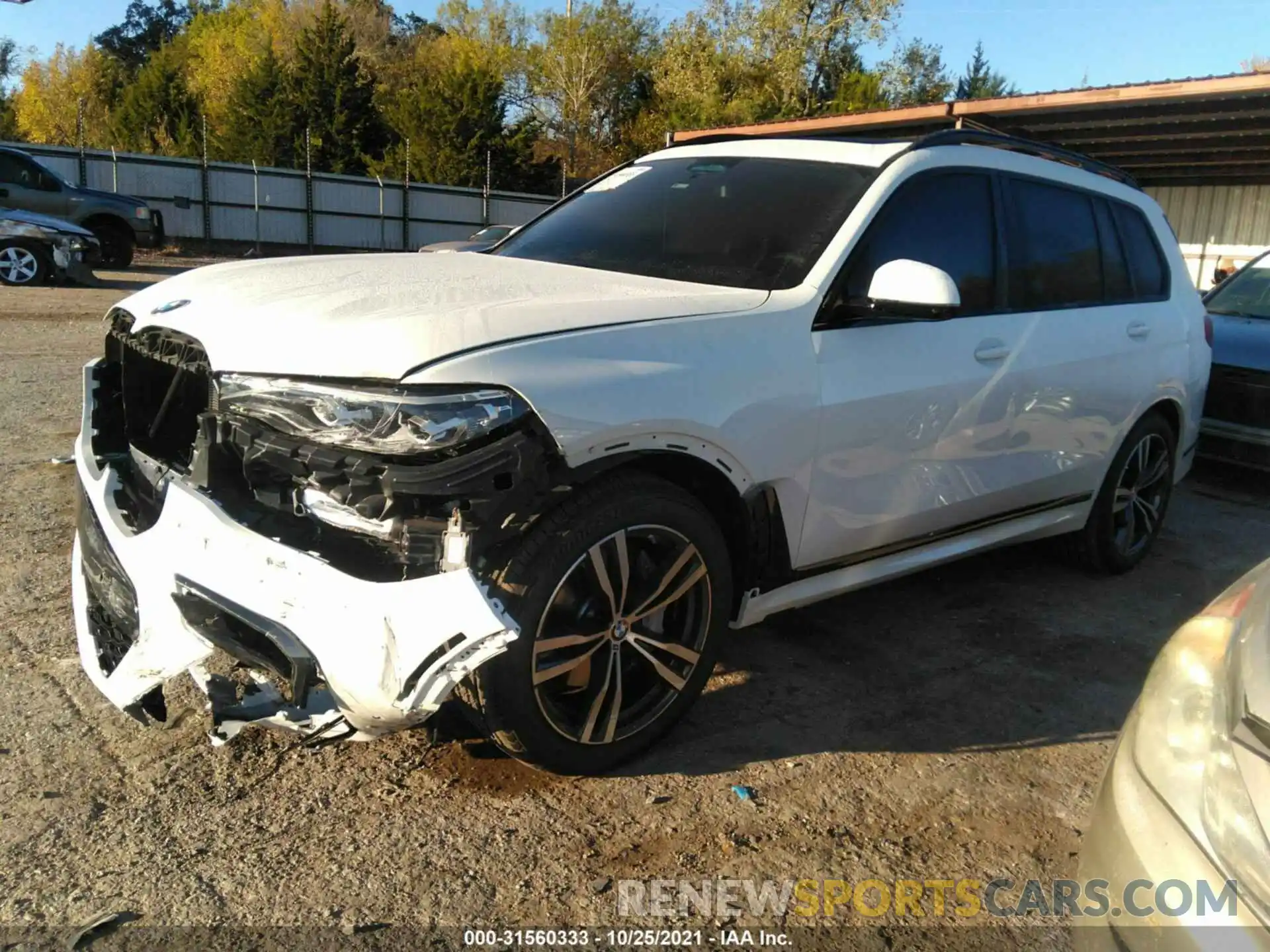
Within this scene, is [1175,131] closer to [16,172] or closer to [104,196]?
[104,196]

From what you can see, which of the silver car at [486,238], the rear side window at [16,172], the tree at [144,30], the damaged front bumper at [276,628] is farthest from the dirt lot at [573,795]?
the tree at [144,30]

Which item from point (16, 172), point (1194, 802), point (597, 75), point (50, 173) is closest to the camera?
point (1194, 802)

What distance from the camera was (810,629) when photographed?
4.14m

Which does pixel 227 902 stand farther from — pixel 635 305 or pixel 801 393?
pixel 801 393

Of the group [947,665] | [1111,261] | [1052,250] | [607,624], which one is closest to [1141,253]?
[1111,261]

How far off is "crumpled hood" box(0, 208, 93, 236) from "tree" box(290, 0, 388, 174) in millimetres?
23733

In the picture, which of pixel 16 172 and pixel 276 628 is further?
pixel 16 172

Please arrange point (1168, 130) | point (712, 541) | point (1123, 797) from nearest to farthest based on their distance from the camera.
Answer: point (1123, 797) < point (712, 541) < point (1168, 130)

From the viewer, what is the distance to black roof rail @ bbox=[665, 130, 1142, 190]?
3814 mm

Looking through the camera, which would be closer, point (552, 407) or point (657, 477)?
point (552, 407)

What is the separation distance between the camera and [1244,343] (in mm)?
7109

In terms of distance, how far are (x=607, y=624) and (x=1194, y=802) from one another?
1495 mm

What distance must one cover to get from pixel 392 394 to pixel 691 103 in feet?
134

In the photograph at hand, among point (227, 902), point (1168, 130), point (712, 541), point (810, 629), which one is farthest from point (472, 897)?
point (1168, 130)
